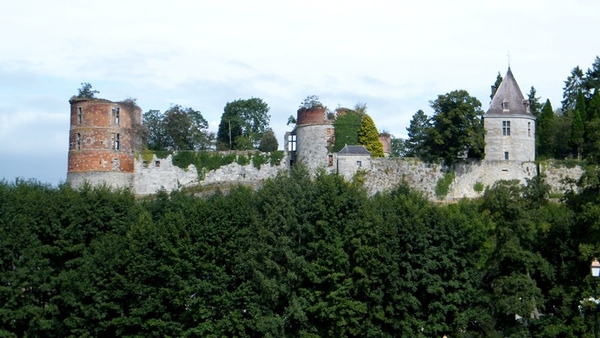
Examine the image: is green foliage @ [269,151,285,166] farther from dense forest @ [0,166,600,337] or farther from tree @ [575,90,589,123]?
dense forest @ [0,166,600,337]

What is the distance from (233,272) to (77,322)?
7140mm

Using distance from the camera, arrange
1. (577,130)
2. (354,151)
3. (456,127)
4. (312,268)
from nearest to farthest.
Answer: (312,268) → (456,127) → (354,151) → (577,130)

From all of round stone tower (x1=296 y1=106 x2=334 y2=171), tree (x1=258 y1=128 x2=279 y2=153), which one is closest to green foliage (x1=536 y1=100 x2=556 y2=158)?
round stone tower (x1=296 y1=106 x2=334 y2=171)

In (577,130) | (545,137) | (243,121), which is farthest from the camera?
(243,121)

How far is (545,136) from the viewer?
78.6m

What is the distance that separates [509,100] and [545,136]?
10467 millimetres

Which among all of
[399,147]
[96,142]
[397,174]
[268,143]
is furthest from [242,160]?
[399,147]

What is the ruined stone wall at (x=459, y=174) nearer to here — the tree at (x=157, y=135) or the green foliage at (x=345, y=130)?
the green foliage at (x=345, y=130)

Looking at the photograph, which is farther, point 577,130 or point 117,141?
point 577,130

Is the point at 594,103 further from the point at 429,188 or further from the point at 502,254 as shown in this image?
the point at 502,254

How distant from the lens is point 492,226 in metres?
48.5

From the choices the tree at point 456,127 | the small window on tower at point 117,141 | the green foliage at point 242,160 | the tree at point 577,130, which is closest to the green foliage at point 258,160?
the green foliage at point 242,160

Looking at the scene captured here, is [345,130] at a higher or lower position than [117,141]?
higher

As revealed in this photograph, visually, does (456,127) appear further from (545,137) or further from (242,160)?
(242,160)
